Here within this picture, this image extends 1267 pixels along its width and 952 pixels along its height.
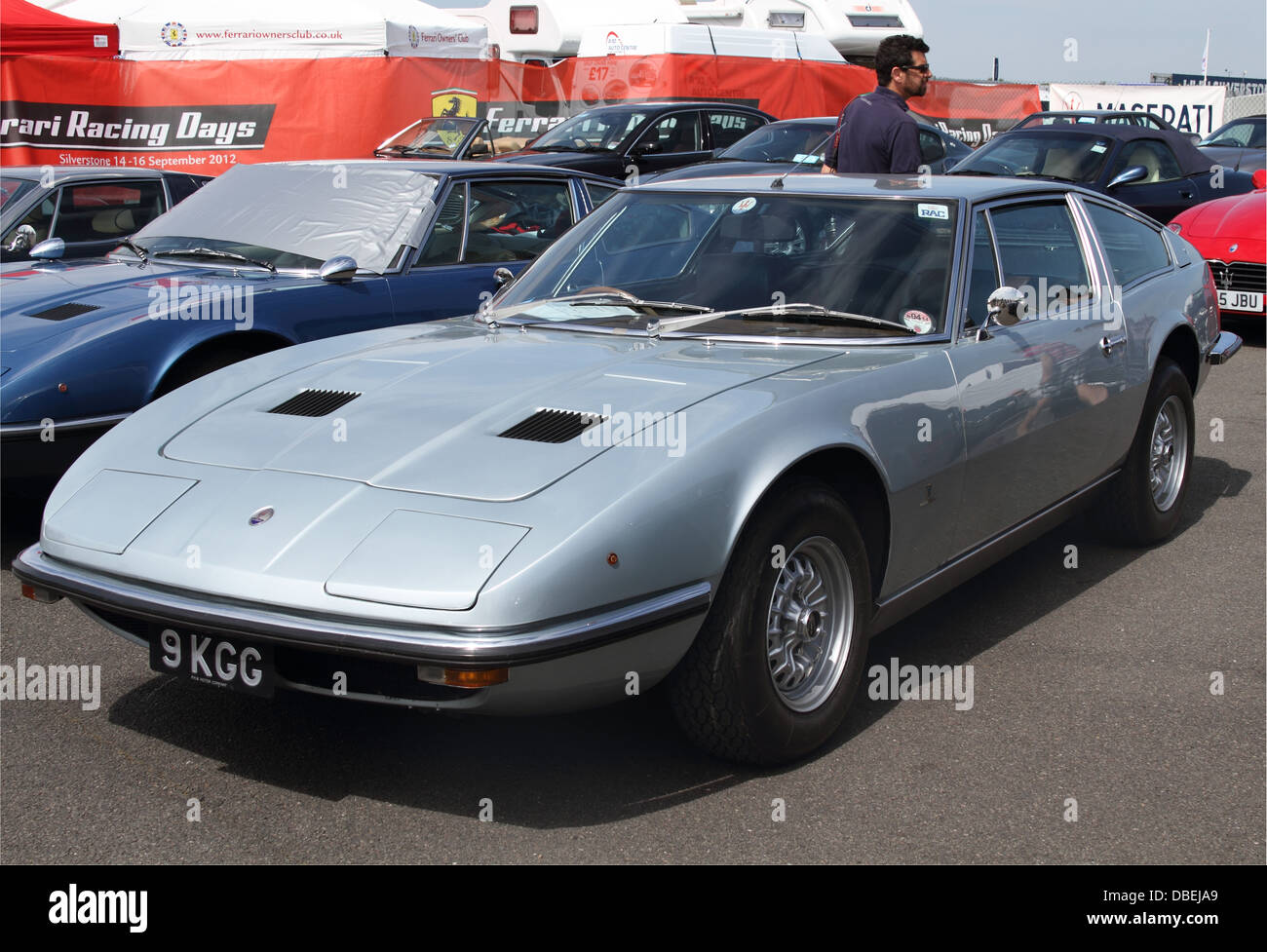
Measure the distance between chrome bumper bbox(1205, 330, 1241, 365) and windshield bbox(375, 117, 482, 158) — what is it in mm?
7989

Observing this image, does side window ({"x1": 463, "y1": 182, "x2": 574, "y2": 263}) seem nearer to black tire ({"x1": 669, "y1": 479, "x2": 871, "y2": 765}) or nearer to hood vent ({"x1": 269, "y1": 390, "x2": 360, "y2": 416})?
hood vent ({"x1": 269, "y1": 390, "x2": 360, "y2": 416})

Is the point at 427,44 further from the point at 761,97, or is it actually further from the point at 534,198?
the point at 534,198

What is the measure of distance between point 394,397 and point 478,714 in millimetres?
985

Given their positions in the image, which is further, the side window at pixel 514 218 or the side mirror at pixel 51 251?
the side mirror at pixel 51 251

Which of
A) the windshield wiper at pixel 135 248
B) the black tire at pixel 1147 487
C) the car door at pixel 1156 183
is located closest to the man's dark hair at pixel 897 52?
the black tire at pixel 1147 487

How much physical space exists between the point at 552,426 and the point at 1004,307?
1.53 meters

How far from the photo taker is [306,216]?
251 inches

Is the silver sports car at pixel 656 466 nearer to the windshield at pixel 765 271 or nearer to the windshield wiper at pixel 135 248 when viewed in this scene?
the windshield at pixel 765 271

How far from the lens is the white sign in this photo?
27.6 m

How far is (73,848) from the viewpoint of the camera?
2914 millimetres

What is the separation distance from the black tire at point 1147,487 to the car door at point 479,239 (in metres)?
2.76

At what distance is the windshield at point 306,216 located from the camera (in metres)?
6.23

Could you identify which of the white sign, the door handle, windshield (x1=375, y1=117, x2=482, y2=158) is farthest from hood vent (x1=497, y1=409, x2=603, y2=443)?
the white sign
